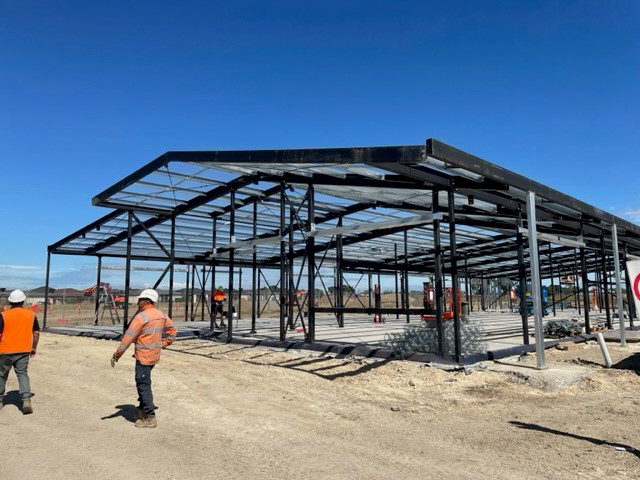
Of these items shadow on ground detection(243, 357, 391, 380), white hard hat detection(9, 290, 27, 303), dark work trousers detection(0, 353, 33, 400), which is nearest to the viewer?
dark work trousers detection(0, 353, 33, 400)

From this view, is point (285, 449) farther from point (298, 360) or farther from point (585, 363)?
point (585, 363)

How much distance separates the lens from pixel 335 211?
16906 mm

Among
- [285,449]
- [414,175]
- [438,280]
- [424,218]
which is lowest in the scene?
[285,449]

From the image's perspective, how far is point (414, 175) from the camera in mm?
8844

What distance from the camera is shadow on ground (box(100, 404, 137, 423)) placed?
20.3 feet

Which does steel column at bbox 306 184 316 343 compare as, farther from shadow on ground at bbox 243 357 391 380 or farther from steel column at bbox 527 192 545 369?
steel column at bbox 527 192 545 369

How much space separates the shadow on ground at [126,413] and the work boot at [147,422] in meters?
0.33

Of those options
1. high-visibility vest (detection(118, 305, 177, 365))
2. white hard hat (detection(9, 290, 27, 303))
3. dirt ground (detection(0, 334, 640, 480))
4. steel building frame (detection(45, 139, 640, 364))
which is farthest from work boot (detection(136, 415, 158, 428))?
steel building frame (detection(45, 139, 640, 364))

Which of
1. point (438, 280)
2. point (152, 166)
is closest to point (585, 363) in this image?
point (438, 280)

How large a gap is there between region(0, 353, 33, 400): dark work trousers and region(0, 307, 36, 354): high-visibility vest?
0.24 ft

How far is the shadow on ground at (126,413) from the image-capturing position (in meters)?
6.19

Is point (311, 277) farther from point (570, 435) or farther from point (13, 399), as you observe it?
point (570, 435)

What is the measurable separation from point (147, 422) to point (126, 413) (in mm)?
865

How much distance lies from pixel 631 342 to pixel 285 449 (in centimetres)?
1264
